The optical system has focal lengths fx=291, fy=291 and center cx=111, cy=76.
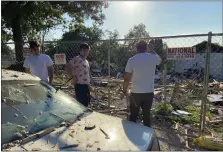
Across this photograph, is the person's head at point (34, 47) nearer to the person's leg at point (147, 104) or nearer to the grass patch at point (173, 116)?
the person's leg at point (147, 104)

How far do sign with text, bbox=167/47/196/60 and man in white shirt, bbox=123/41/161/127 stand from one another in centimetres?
62

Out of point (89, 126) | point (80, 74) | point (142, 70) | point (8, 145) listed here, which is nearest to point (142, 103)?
point (142, 70)

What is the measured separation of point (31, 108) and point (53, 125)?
1.22 feet

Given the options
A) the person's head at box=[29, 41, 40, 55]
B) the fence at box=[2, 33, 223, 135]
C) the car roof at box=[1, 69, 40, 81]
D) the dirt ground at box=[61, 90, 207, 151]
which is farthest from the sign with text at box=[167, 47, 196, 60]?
the car roof at box=[1, 69, 40, 81]

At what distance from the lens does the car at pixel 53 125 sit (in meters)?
2.75

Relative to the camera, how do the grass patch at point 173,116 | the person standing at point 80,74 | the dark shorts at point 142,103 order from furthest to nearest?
the grass patch at point 173,116 < the person standing at point 80,74 < the dark shorts at point 142,103

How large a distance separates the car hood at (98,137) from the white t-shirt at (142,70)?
1525mm

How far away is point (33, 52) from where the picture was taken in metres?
5.60

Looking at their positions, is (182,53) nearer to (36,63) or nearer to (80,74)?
(80,74)

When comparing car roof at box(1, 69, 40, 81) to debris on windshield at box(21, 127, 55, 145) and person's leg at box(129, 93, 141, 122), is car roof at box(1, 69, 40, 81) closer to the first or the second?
debris on windshield at box(21, 127, 55, 145)

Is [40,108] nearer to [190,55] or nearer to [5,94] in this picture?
[5,94]

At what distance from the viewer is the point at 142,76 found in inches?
194

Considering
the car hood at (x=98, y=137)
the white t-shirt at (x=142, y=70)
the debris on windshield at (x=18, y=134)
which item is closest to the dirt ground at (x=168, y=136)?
the white t-shirt at (x=142, y=70)

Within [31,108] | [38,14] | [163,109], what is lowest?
[163,109]
